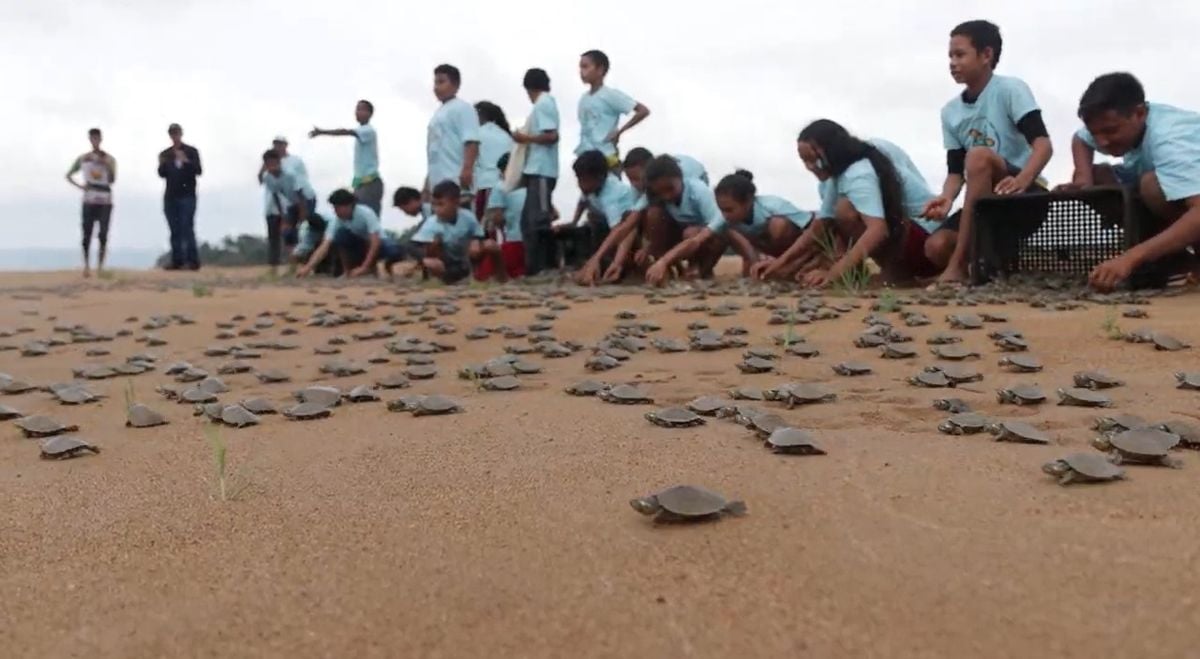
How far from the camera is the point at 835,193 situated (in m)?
5.73

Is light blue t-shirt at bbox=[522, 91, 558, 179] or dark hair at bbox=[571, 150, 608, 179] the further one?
light blue t-shirt at bbox=[522, 91, 558, 179]

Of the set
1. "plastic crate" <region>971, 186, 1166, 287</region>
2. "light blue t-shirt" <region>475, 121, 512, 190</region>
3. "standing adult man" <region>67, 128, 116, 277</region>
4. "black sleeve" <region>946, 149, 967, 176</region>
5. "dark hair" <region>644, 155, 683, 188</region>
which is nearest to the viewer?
"plastic crate" <region>971, 186, 1166, 287</region>

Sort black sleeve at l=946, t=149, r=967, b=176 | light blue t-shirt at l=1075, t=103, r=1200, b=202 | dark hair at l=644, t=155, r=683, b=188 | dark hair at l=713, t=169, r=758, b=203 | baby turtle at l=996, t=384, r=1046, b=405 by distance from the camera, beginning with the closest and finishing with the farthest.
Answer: baby turtle at l=996, t=384, r=1046, b=405, light blue t-shirt at l=1075, t=103, r=1200, b=202, black sleeve at l=946, t=149, r=967, b=176, dark hair at l=713, t=169, r=758, b=203, dark hair at l=644, t=155, r=683, b=188

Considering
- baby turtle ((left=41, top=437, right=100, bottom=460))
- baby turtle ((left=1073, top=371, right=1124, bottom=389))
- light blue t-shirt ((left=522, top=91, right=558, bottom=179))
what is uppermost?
light blue t-shirt ((left=522, top=91, right=558, bottom=179))

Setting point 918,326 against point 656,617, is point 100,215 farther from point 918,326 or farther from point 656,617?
point 656,617

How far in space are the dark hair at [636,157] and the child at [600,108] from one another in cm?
17

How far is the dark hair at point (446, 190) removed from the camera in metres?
7.86

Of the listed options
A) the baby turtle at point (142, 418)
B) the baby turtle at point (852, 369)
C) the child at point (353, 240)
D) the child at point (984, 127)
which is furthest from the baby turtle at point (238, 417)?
the child at point (353, 240)

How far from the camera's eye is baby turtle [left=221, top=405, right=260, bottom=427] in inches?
99.3

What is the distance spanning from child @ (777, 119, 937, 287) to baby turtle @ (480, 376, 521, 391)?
2853mm

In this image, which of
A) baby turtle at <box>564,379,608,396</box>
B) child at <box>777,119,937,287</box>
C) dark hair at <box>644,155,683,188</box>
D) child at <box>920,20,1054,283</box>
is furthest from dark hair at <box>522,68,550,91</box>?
baby turtle at <box>564,379,608,396</box>

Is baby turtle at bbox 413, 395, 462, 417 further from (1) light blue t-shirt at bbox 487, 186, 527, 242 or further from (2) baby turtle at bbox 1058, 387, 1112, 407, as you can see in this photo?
(1) light blue t-shirt at bbox 487, 186, 527, 242

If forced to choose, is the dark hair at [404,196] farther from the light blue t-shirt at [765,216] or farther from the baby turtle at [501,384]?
the baby turtle at [501,384]

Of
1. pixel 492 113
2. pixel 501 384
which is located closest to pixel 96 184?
pixel 492 113
